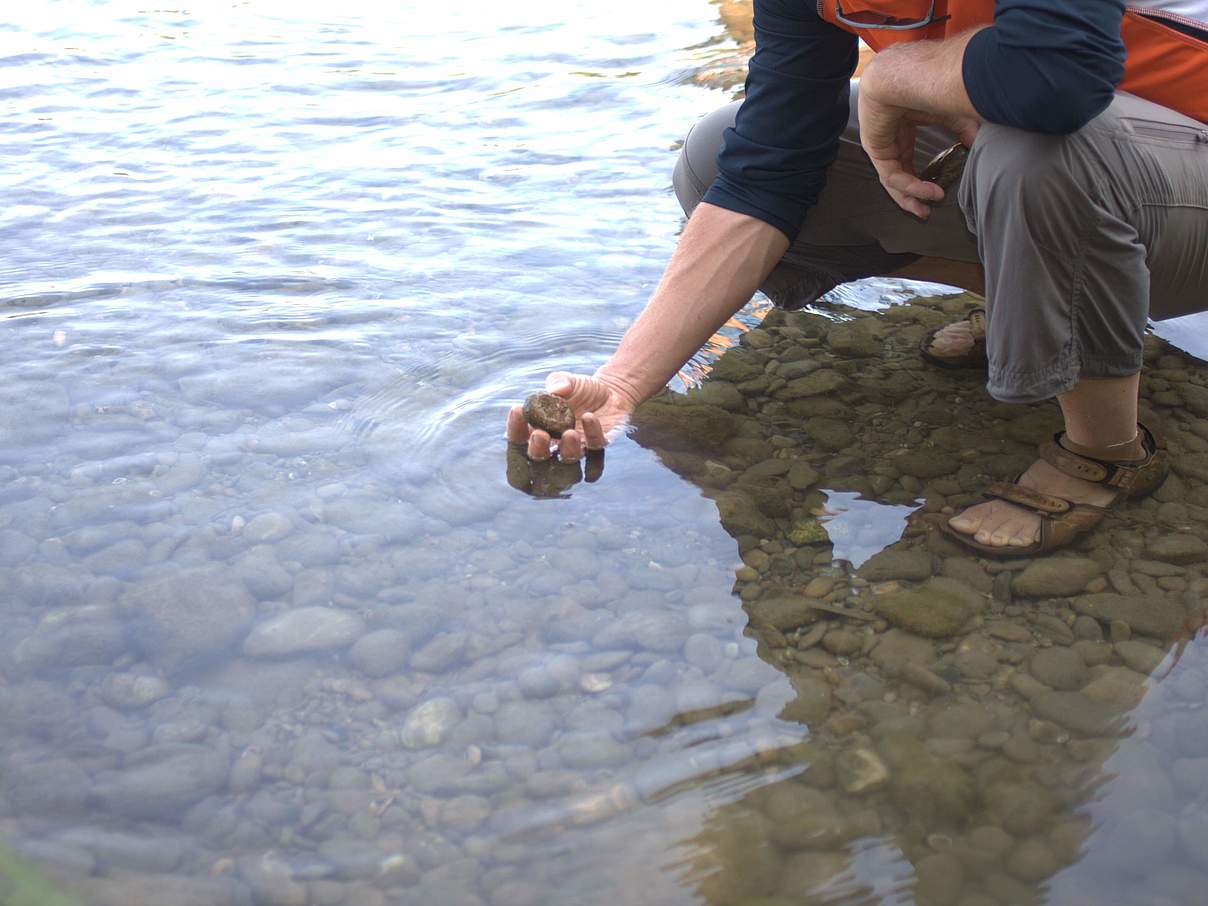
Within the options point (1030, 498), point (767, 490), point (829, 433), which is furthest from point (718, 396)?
point (1030, 498)

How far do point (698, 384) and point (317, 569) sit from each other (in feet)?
3.80

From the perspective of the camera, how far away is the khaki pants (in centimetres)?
213

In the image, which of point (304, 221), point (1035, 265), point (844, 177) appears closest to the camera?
point (1035, 265)

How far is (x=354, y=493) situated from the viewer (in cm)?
262

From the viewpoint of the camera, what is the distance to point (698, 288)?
275 centimetres

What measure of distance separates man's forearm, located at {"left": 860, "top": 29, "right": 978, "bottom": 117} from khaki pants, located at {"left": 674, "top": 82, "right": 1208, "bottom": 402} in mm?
88

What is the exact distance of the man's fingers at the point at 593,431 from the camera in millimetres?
2691

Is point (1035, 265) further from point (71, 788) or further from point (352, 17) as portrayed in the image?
point (352, 17)

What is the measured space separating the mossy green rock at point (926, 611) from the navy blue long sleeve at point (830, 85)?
2.82ft

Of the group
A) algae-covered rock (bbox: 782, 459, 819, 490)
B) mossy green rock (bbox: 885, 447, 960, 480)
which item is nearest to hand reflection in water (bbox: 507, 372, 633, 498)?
algae-covered rock (bbox: 782, 459, 819, 490)

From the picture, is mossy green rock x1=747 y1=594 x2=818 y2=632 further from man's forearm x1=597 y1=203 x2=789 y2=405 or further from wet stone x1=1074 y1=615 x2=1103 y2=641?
man's forearm x1=597 y1=203 x2=789 y2=405

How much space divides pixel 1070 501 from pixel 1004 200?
67 cm

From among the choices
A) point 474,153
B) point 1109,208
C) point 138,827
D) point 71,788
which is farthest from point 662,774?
point 474,153

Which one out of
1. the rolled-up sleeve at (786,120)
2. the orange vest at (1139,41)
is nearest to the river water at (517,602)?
the rolled-up sleeve at (786,120)
